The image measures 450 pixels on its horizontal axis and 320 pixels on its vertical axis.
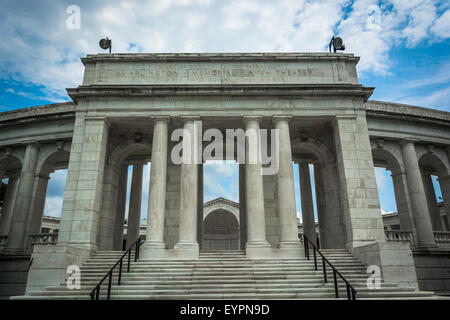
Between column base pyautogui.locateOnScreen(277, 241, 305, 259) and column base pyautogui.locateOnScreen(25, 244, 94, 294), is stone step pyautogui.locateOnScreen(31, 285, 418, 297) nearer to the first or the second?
column base pyautogui.locateOnScreen(25, 244, 94, 294)

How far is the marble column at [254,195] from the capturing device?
1886cm

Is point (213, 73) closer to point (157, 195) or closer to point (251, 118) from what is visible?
point (251, 118)

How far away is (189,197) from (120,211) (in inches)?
398

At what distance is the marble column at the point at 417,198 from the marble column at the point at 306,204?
8.00 meters

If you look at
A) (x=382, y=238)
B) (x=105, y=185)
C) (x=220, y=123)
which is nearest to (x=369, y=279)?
(x=382, y=238)

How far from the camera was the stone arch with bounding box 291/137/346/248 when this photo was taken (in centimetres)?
2359

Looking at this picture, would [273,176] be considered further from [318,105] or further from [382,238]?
[382,238]

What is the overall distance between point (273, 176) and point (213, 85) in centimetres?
856

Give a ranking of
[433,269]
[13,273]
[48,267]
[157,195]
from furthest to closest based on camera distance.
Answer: [13,273] < [433,269] < [157,195] < [48,267]

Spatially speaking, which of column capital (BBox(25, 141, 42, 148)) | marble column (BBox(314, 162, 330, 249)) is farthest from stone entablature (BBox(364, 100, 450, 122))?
column capital (BBox(25, 141, 42, 148))

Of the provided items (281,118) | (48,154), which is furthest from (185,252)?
(48,154)

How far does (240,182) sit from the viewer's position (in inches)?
1011

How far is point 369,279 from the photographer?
1506 cm

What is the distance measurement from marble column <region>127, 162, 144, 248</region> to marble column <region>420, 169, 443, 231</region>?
27.5 metres
